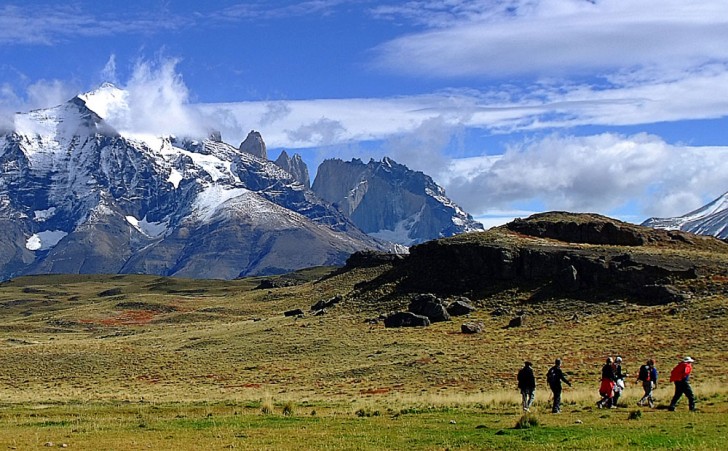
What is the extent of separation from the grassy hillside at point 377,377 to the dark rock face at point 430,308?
2.07 meters

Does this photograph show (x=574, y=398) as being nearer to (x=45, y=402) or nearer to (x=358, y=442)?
(x=358, y=442)

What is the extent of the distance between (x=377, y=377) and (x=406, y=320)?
23.7 meters

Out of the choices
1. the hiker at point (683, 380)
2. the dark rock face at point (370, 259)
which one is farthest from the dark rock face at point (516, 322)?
the dark rock face at point (370, 259)

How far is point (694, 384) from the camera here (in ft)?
147

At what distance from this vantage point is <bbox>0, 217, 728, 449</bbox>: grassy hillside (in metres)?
30.8

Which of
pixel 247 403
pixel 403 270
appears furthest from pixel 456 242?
pixel 247 403

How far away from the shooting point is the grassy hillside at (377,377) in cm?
3075

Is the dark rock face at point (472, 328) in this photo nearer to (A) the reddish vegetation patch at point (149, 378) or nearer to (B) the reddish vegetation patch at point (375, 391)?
(B) the reddish vegetation patch at point (375, 391)

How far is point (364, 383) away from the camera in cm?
5850

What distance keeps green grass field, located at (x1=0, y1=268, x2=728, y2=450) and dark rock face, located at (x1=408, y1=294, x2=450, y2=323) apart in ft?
7.41

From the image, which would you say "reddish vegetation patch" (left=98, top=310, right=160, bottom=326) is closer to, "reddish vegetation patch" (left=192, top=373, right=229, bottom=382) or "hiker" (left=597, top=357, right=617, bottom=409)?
"reddish vegetation patch" (left=192, top=373, right=229, bottom=382)

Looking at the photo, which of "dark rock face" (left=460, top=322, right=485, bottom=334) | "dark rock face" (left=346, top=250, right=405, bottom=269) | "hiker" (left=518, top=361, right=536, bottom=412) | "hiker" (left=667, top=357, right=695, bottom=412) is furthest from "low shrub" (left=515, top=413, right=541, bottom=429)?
"dark rock face" (left=346, top=250, right=405, bottom=269)

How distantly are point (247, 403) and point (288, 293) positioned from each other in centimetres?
10914

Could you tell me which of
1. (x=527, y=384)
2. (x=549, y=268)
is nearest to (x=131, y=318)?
(x=549, y=268)
